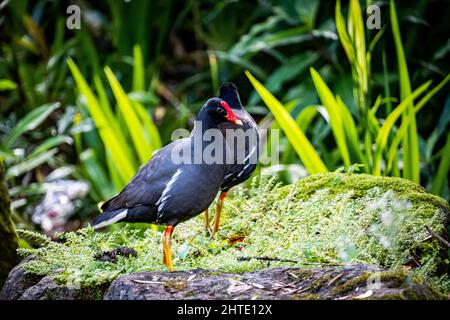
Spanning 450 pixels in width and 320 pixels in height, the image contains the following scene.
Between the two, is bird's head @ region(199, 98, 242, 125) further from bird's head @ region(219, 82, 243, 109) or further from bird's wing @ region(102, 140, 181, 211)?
bird's head @ region(219, 82, 243, 109)

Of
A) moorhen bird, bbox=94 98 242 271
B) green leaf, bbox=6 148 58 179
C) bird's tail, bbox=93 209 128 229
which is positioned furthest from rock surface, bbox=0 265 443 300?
green leaf, bbox=6 148 58 179

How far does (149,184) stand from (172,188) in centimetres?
17

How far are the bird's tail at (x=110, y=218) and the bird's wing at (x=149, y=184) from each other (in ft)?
0.09

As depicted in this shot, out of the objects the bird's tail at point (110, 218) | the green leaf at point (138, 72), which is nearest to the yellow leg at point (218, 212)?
the bird's tail at point (110, 218)

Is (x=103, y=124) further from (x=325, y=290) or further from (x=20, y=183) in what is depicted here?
(x=325, y=290)

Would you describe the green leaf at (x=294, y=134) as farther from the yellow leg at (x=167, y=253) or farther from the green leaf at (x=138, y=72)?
the green leaf at (x=138, y=72)

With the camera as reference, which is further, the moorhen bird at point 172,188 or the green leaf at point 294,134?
the green leaf at point 294,134

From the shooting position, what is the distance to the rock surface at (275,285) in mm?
2451

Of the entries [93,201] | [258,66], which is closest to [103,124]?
[93,201]

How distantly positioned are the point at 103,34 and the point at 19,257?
507cm

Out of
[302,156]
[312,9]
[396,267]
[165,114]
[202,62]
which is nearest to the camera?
[396,267]

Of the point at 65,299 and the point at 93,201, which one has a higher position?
the point at 65,299

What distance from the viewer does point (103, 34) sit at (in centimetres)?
834

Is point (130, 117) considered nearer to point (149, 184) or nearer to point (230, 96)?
point (230, 96)
